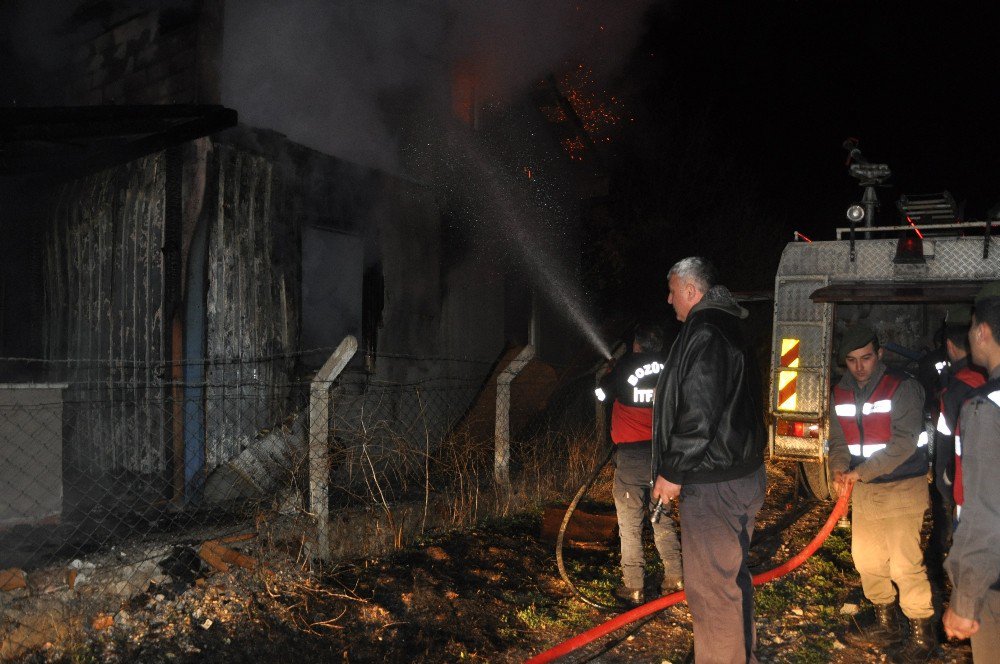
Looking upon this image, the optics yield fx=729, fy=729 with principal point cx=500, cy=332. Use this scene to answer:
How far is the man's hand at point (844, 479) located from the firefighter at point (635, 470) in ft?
3.68

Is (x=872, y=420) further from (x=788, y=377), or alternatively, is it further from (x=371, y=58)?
(x=371, y=58)

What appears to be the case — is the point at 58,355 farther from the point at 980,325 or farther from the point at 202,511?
the point at 980,325

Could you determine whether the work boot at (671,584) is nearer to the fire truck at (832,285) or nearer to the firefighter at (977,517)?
the fire truck at (832,285)

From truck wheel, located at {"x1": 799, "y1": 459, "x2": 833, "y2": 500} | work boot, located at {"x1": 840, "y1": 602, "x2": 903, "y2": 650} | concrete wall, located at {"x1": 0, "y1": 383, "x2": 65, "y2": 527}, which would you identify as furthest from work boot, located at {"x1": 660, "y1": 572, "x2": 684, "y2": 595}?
concrete wall, located at {"x1": 0, "y1": 383, "x2": 65, "y2": 527}

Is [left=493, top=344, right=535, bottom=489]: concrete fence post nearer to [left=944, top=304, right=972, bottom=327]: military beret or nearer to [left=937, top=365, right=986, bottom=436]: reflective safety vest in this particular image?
[left=944, top=304, right=972, bottom=327]: military beret

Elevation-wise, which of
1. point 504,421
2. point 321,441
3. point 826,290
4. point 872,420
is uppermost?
point 826,290

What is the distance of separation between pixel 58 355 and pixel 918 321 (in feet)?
30.9

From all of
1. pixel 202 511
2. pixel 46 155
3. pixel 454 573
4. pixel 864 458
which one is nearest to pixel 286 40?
pixel 46 155

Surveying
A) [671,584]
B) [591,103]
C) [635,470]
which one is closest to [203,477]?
[635,470]

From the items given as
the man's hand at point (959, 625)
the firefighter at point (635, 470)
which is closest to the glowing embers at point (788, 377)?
the firefighter at point (635, 470)

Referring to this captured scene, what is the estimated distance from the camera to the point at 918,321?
8336 millimetres

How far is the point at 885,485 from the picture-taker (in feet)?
14.0

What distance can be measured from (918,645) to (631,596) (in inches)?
65.9

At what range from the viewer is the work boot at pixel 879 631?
4254mm
